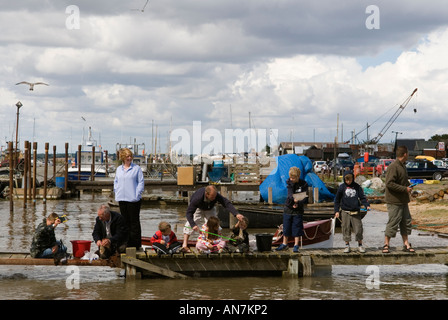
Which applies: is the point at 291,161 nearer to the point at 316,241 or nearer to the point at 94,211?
the point at 94,211

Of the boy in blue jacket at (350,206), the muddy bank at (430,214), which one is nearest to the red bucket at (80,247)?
the boy in blue jacket at (350,206)

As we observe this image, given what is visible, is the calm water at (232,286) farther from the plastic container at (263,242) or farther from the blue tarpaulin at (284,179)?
the blue tarpaulin at (284,179)

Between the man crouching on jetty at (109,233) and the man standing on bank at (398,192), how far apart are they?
5262 millimetres

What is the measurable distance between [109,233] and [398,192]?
574 cm

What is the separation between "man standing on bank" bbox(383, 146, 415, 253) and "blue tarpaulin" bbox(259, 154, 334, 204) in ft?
59.7

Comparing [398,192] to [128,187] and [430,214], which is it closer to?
[128,187]

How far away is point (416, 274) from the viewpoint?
13.6 metres

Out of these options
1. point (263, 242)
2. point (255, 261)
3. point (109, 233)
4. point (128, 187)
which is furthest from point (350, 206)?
point (109, 233)

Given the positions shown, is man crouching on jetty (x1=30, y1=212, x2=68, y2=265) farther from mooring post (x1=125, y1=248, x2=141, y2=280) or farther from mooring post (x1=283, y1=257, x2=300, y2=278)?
mooring post (x1=283, y1=257, x2=300, y2=278)

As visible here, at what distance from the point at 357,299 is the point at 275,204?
19.5m

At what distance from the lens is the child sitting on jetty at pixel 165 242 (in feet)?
40.0

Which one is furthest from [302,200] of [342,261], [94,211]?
[94,211]
